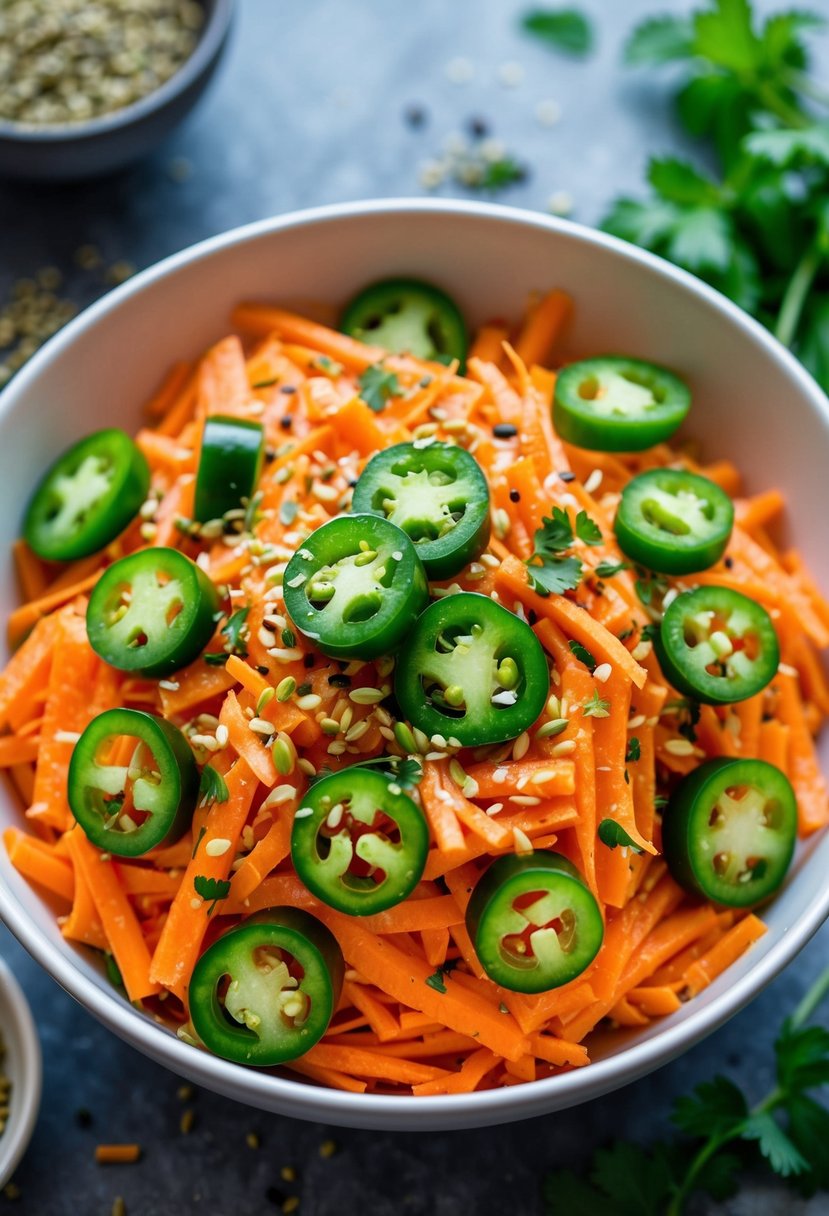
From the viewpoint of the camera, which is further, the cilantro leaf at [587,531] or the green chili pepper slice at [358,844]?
the cilantro leaf at [587,531]

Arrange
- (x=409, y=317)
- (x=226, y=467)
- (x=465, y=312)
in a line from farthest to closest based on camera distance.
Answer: (x=465, y=312)
(x=409, y=317)
(x=226, y=467)

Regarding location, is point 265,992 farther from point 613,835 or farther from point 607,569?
point 607,569

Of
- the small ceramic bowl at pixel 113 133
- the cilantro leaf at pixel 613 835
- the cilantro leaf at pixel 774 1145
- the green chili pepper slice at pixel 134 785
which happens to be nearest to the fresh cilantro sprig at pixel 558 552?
the cilantro leaf at pixel 613 835

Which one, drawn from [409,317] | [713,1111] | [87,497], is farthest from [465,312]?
[713,1111]

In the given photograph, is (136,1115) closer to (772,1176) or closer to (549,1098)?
(549,1098)

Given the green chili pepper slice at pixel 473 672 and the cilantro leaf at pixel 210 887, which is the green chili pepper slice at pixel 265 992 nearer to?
the cilantro leaf at pixel 210 887

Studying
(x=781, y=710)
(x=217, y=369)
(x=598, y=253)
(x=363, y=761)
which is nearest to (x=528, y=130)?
(x=598, y=253)
